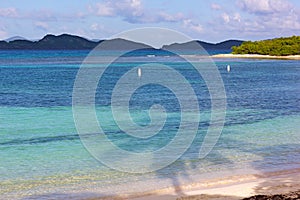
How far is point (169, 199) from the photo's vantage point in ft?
39.5

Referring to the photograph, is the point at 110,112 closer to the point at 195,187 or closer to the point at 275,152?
the point at 275,152

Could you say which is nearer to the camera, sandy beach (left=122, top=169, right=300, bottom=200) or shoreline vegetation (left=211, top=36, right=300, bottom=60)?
sandy beach (left=122, top=169, right=300, bottom=200)

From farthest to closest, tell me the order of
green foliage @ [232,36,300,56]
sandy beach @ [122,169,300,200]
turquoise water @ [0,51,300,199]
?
1. green foliage @ [232,36,300,56]
2. turquoise water @ [0,51,300,199]
3. sandy beach @ [122,169,300,200]

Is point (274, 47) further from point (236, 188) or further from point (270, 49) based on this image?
point (236, 188)

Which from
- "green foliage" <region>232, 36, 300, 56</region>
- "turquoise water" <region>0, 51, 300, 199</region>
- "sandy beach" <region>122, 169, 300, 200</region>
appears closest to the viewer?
"sandy beach" <region>122, 169, 300, 200</region>

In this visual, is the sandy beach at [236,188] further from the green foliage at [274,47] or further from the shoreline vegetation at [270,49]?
the green foliage at [274,47]

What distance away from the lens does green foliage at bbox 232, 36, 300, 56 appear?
14488cm

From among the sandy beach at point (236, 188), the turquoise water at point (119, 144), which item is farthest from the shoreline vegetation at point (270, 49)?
the sandy beach at point (236, 188)

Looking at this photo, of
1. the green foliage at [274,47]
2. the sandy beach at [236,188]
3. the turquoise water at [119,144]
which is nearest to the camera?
the sandy beach at [236,188]

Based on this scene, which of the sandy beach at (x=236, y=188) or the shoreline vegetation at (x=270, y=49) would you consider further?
the shoreline vegetation at (x=270, y=49)

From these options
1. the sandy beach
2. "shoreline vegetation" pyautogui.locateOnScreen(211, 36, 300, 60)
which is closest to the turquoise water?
the sandy beach

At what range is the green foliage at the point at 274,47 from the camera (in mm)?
144875

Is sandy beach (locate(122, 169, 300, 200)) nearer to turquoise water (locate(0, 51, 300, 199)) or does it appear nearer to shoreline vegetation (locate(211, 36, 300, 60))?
turquoise water (locate(0, 51, 300, 199))

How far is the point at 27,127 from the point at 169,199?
12781 mm
